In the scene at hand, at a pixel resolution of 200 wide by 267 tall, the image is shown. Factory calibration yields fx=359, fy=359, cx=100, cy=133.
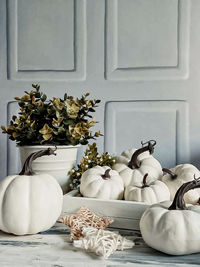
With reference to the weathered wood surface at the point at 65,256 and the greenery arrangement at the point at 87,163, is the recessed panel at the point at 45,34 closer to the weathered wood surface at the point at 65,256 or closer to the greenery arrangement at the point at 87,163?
the greenery arrangement at the point at 87,163

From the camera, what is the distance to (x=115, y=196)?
1040 mm

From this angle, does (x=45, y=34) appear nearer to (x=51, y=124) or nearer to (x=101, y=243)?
(x=51, y=124)

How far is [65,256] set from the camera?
77 cm

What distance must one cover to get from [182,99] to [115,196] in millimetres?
917

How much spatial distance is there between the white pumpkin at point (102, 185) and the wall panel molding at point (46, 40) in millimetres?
947

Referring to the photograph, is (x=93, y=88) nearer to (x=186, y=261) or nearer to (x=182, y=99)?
(x=182, y=99)

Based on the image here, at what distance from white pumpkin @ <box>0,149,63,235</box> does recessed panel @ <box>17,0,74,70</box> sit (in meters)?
1.15

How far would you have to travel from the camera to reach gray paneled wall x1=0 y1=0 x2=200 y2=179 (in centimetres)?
179

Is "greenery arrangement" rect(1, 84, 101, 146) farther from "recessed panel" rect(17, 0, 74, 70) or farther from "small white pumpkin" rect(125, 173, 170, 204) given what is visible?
"recessed panel" rect(17, 0, 74, 70)

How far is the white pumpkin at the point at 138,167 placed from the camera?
111 cm

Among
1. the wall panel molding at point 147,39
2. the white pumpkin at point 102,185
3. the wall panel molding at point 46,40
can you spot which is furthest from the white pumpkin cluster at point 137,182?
the wall panel molding at point 46,40

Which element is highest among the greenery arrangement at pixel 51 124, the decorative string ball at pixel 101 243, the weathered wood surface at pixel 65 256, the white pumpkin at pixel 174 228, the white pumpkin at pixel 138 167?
the greenery arrangement at pixel 51 124

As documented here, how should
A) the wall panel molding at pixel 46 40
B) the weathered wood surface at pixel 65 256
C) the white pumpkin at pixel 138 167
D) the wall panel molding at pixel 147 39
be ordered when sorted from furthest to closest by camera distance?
the wall panel molding at pixel 46 40, the wall panel molding at pixel 147 39, the white pumpkin at pixel 138 167, the weathered wood surface at pixel 65 256

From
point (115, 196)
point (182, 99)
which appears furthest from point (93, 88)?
point (115, 196)
